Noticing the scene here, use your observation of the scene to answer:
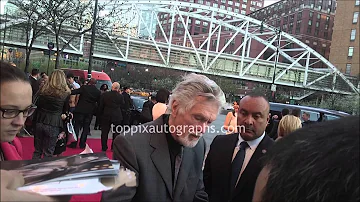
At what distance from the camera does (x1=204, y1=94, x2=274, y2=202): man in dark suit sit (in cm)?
256

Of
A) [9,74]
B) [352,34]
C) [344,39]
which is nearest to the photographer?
[9,74]

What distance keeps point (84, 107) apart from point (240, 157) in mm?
6854

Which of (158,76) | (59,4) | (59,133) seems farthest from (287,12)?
(59,133)

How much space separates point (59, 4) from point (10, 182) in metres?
15.6

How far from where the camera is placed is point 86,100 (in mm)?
8828

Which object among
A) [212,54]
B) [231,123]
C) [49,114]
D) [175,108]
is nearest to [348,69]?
[212,54]

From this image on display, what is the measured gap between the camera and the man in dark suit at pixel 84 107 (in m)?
8.81

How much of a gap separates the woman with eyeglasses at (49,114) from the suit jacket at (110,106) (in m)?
3.05

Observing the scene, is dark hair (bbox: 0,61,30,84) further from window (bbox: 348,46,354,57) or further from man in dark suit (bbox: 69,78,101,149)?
window (bbox: 348,46,354,57)

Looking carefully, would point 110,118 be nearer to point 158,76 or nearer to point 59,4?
point 59,4

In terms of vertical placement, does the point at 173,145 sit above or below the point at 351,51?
below

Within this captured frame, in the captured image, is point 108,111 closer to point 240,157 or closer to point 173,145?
point 240,157

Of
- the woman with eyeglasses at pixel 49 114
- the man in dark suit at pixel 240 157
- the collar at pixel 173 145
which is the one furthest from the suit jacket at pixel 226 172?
the woman with eyeglasses at pixel 49 114

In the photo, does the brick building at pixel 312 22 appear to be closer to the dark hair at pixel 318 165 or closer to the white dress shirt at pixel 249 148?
the white dress shirt at pixel 249 148
